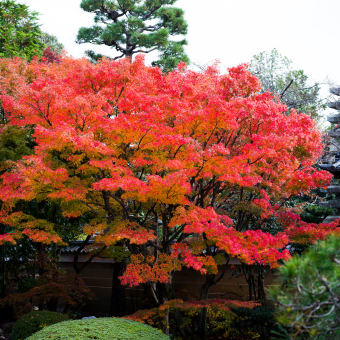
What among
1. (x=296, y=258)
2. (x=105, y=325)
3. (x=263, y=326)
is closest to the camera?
(x=296, y=258)

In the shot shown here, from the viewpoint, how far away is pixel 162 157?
30.7ft

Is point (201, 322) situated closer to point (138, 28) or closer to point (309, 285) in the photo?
point (309, 285)

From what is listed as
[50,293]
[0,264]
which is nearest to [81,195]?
[50,293]

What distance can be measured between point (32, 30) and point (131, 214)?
13.3 m

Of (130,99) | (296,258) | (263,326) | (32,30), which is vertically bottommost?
(263,326)

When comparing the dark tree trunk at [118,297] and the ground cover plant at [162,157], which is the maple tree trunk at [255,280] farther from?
the dark tree trunk at [118,297]

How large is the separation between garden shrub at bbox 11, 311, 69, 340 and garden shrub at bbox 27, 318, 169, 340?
7.77 feet

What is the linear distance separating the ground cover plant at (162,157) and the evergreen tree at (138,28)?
1260 centimetres

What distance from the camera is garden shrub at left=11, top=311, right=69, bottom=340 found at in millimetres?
9711

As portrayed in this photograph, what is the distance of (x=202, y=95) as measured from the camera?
994 cm

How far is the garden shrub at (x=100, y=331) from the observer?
711 centimetres

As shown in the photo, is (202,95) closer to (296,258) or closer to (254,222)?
(254,222)

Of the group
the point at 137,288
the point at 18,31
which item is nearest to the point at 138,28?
the point at 18,31

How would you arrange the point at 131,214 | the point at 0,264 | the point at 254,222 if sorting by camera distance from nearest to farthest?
the point at 131,214, the point at 254,222, the point at 0,264
